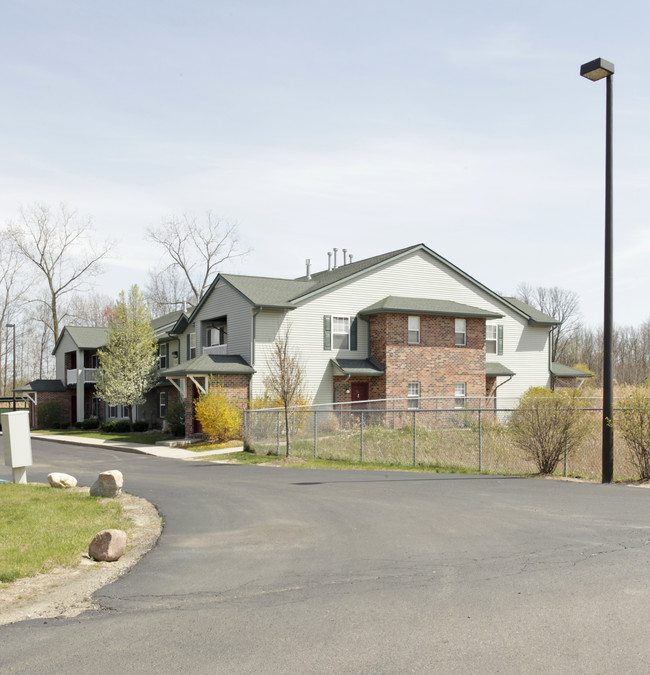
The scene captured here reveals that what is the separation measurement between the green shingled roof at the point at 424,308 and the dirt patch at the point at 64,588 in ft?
76.5

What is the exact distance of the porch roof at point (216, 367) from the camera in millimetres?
29516

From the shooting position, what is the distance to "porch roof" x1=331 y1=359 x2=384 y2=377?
31.7 m

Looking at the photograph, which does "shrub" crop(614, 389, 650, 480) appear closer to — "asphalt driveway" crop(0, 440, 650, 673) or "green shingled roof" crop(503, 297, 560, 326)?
"asphalt driveway" crop(0, 440, 650, 673)

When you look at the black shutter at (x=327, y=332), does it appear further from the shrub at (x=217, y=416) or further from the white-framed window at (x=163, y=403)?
the white-framed window at (x=163, y=403)

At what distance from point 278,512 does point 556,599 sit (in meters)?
6.23

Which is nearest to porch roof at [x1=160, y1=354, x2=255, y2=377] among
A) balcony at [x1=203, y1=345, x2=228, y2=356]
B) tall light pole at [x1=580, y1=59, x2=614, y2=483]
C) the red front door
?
balcony at [x1=203, y1=345, x2=228, y2=356]

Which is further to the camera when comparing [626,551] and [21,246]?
[21,246]

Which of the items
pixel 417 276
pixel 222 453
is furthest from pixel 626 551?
pixel 417 276

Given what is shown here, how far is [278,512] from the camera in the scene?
11.9 m

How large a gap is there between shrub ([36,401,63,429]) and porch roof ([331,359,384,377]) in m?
25.3

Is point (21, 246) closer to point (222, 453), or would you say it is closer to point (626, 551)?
point (222, 453)

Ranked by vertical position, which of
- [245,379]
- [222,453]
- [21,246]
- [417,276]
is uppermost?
[21,246]

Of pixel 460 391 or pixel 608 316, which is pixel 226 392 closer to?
pixel 460 391

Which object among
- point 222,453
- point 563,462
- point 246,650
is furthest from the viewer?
point 222,453
